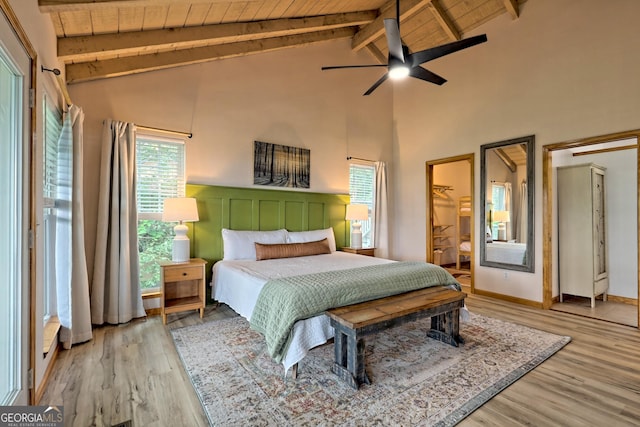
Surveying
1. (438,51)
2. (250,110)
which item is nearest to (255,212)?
(250,110)

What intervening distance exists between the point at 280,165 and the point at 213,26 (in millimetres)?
1918

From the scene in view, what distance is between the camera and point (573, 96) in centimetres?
374

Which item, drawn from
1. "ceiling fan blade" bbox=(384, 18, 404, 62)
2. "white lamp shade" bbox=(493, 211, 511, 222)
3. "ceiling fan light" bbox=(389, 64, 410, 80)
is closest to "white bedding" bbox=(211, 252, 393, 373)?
"ceiling fan light" bbox=(389, 64, 410, 80)

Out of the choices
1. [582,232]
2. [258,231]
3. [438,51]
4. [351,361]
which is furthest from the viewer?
[258,231]

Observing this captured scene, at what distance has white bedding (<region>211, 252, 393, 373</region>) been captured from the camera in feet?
7.20

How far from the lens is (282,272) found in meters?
3.01

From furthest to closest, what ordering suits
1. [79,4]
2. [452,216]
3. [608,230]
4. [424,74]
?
[452,216] < [608,230] < [424,74] < [79,4]

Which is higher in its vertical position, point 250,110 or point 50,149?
point 250,110

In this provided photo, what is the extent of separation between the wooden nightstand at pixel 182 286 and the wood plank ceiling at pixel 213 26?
222 centimetres

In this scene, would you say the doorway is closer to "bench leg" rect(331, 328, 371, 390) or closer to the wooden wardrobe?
"bench leg" rect(331, 328, 371, 390)

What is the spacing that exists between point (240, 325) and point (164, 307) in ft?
2.83

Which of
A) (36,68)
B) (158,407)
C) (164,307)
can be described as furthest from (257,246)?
(36,68)

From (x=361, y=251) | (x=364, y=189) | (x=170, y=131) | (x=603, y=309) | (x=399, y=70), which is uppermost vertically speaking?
(x=399, y=70)

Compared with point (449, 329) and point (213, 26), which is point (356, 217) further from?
point (213, 26)
